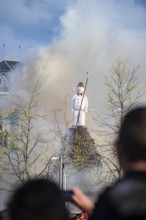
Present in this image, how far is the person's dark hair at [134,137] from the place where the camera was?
1.63 meters

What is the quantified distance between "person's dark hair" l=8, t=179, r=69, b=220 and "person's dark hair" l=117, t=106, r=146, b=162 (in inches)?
11.3

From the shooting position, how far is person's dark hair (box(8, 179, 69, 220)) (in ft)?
4.70

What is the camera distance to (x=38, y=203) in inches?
56.3

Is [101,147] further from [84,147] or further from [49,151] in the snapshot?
[49,151]

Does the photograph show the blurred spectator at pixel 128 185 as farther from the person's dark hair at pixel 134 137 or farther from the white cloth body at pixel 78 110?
the white cloth body at pixel 78 110

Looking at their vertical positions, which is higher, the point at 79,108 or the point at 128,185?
the point at 79,108

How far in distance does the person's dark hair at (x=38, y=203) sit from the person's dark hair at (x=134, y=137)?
11.3 inches

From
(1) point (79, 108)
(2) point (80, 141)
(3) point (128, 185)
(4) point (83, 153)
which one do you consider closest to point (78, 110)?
(1) point (79, 108)

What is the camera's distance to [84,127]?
28859mm

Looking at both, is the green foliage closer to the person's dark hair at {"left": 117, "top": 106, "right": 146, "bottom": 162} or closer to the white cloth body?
the white cloth body

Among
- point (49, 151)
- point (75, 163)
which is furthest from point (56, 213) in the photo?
point (49, 151)

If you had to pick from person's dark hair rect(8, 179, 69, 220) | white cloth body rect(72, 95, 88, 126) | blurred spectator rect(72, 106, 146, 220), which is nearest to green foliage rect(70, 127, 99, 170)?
white cloth body rect(72, 95, 88, 126)

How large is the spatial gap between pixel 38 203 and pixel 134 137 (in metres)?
0.42

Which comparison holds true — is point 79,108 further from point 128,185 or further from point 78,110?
point 128,185
